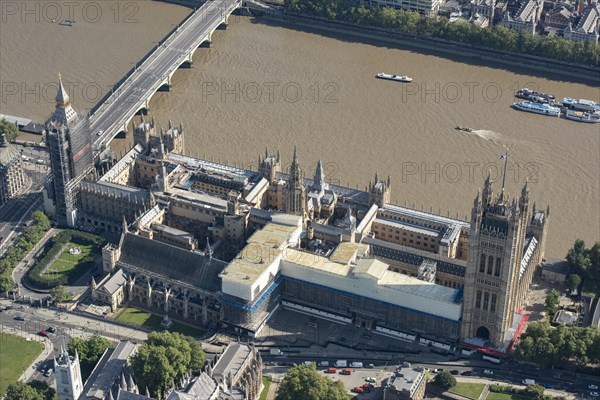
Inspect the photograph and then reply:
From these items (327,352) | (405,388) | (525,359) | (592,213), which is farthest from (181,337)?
(592,213)

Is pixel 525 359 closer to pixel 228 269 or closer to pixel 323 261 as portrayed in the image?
pixel 323 261

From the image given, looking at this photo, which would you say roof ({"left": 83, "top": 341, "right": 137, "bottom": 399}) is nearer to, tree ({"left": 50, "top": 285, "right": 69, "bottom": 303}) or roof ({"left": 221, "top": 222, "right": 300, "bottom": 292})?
roof ({"left": 221, "top": 222, "right": 300, "bottom": 292})

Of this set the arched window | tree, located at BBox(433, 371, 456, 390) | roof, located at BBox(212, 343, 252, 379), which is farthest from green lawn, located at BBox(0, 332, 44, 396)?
the arched window

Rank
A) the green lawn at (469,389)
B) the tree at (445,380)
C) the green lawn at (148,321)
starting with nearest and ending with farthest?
the tree at (445,380), the green lawn at (469,389), the green lawn at (148,321)

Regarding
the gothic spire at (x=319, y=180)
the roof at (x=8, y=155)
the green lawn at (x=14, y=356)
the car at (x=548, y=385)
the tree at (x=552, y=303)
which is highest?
the gothic spire at (x=319, y=180)

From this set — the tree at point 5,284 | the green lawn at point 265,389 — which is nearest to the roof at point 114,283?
the tree at point 5,284

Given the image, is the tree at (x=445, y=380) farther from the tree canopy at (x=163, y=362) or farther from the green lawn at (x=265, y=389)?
the tree canopy at (x=163, y=362)

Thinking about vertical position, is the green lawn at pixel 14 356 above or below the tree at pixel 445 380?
below
